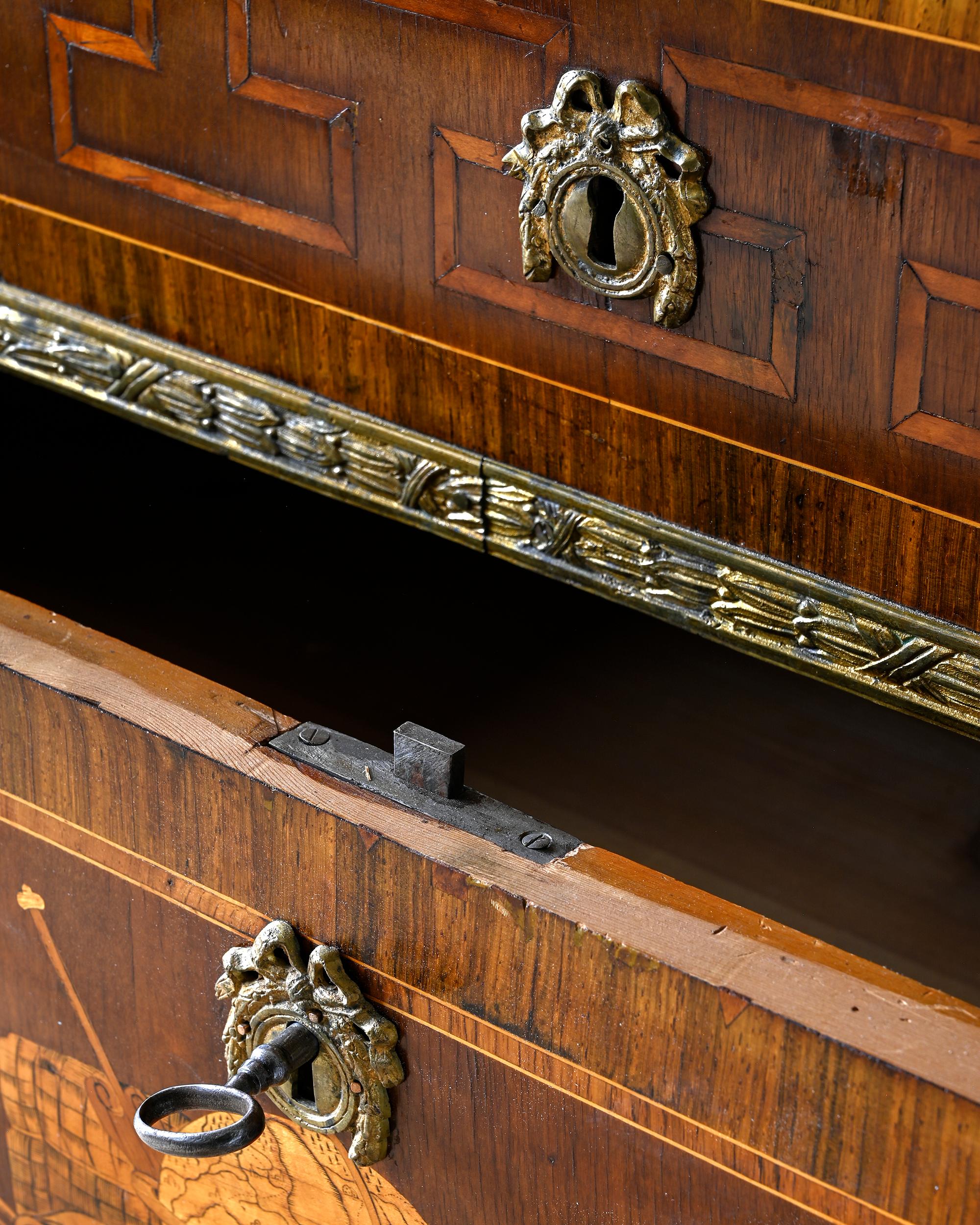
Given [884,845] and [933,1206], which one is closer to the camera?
[933,1206]

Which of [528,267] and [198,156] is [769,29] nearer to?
[528,267]

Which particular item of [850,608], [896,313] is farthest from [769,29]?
[850,608]

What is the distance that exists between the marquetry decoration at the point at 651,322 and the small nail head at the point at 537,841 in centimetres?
20

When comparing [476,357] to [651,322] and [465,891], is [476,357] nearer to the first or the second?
[651,322]

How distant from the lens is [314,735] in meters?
0.64

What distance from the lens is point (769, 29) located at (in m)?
0.60

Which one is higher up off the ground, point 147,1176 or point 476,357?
point 476,357

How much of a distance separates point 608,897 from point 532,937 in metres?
0.03

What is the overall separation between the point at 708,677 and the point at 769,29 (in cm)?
33

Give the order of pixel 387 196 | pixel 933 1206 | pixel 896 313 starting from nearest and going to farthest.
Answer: pixel 933 1206
pixel 896 313
pixel 387 196

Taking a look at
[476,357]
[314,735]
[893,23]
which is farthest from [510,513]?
[893,23]

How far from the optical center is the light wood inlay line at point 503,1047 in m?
0.55

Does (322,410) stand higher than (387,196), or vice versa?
(387,196)

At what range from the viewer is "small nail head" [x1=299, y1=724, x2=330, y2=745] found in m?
0.64
